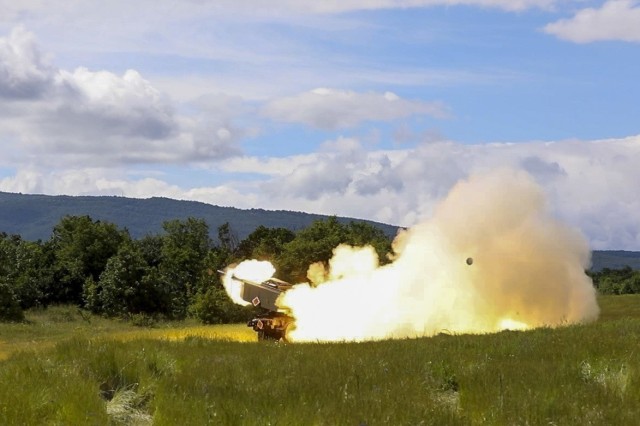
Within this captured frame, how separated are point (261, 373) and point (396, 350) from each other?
4.89m

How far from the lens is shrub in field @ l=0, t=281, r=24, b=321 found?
59344 mm

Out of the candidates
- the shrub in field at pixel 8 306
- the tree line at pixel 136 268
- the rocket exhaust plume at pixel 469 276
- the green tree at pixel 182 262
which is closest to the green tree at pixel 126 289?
the tree line at pixel 136 268

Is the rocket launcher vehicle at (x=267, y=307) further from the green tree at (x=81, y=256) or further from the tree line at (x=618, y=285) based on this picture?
the tree line at (x=618, y=285)

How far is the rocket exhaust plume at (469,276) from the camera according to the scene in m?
31.9

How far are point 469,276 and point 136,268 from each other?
45.8 metres

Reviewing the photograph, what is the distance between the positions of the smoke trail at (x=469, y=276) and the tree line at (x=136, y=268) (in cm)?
2873

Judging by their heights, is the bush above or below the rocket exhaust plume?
below

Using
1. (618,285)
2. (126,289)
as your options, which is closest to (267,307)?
(126,289)

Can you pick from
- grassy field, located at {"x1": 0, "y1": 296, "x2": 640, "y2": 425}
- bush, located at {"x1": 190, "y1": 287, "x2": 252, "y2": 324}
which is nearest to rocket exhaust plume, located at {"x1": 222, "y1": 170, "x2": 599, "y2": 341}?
grassy field, located at {"x1": 0, "y1": 296, "x2": 640, "y2": 425}

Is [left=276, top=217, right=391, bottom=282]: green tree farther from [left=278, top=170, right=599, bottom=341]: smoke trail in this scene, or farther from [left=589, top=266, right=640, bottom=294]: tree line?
[left=589, top=266, right=640, bottom=294]: tree line

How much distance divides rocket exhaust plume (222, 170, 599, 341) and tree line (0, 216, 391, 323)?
28694mm

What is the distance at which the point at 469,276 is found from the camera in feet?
112

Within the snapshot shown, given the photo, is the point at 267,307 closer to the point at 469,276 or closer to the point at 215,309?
the point at 469,276

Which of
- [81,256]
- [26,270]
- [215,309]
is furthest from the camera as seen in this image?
[81,256]
